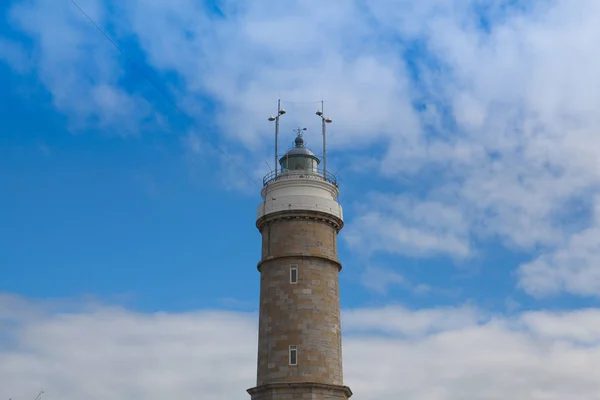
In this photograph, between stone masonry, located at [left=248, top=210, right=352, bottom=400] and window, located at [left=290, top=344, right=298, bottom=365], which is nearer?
stone masonry, located at [left=248, top=210, right=352, bottom=400]

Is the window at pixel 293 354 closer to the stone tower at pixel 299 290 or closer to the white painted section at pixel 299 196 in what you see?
the stone tower at pixel 299 290

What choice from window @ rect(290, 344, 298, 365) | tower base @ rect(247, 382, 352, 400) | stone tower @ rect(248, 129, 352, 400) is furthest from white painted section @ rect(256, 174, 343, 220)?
tower base @ rect(247, 382, 352, 400)

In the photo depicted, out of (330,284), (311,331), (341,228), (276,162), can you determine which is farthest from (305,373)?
(276,162)

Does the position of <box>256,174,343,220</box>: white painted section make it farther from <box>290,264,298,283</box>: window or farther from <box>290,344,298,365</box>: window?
<box>290,344,298,365</box>: window

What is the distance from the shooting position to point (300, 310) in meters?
40.4

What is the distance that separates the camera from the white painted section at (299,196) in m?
42.6

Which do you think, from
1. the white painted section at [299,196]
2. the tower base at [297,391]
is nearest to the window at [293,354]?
the tower base at [297,391]

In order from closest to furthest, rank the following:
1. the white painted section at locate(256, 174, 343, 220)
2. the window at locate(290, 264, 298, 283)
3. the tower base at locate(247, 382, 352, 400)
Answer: the tower base at locate(247, 382, 352, 400) → the window at locate(290, 264, 298, 283) → the white painted section at locate(256, 174, 343, 220)

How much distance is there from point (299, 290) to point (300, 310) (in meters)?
1.04

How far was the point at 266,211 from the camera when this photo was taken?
43.3 metres

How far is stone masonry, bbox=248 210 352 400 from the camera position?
129 feet

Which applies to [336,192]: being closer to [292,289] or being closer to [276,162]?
[276,162]

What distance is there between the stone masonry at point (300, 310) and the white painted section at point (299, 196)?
1.22 ft

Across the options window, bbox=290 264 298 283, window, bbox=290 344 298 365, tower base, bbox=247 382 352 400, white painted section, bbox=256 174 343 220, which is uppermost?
white painted section, bbox=256 174 343 220
